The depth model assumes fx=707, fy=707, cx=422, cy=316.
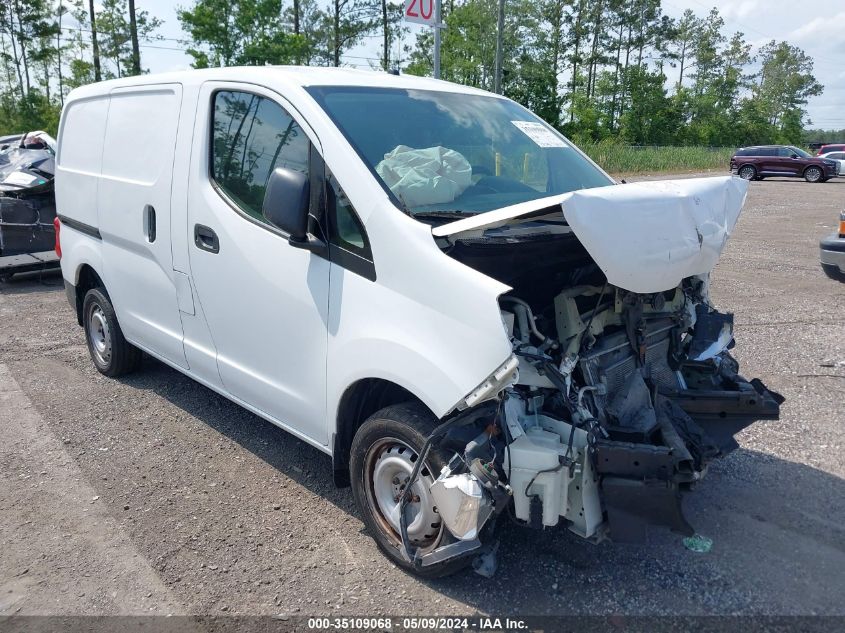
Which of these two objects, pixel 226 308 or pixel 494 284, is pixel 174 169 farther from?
pixel 494 284

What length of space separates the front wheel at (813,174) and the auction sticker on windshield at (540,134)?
109 ft

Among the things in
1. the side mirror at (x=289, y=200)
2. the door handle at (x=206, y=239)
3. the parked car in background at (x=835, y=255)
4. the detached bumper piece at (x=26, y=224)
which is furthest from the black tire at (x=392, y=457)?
the detached bumper piece at (x=26, y=224)

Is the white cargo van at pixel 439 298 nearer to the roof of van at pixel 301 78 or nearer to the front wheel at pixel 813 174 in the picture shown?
the roof of van at pixel 301 78

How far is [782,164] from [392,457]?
35.6m

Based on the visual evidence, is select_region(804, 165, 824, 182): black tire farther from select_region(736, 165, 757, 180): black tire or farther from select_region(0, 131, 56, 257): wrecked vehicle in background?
select_region(0, 131, 56, 257): wrecked vehicle in background

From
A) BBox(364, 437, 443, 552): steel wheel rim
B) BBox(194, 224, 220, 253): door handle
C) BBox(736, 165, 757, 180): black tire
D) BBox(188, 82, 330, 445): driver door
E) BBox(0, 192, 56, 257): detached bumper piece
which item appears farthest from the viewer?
BBox(736, 165, 757, 180): black tire

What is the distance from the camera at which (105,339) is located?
18.5 feet

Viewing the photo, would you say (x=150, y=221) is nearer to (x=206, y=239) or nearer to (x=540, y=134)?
(x=206, y=239)

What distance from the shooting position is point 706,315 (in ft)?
12.5

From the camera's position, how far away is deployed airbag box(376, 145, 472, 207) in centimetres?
316

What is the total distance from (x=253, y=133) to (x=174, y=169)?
71 centimetres

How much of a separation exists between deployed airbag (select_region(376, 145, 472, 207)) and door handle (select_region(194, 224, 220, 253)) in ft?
3.76

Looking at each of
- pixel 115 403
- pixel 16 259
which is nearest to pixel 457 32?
pixel 16 259

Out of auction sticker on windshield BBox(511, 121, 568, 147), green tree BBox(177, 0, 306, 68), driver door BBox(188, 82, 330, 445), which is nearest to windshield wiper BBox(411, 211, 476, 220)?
driver door BBox(188, 82, 330, 445)
